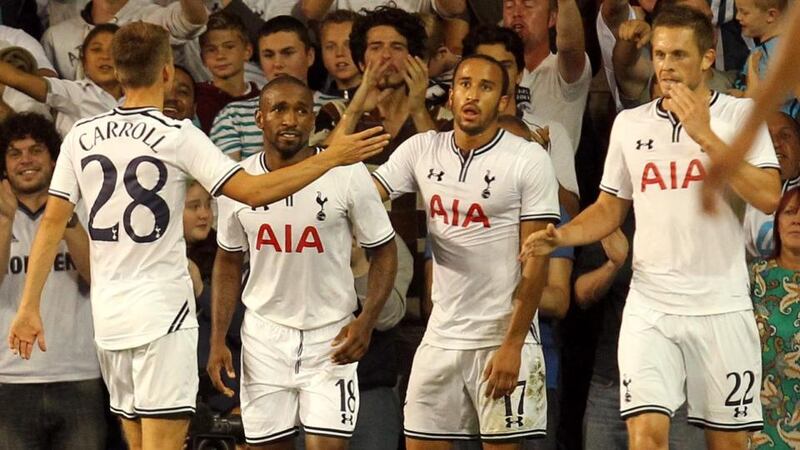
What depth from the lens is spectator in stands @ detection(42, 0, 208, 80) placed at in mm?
8266

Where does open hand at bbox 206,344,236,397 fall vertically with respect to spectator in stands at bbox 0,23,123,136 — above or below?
below

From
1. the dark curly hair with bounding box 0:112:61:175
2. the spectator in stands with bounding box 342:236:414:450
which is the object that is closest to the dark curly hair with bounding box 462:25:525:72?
the spectator in stands with bounding box 342:236:414:450

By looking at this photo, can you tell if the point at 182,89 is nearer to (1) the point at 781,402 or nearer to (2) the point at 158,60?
(2) the point at 158,60

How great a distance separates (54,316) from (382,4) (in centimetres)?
292

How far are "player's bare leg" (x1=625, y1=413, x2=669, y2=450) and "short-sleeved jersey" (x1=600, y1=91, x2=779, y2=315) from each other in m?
0.47

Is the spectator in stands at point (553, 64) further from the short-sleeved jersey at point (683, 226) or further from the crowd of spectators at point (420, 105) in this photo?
the short-sleeved jersey at point (683, 226)

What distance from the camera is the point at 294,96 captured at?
621 cm

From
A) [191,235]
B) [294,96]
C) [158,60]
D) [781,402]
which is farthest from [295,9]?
[781,402]

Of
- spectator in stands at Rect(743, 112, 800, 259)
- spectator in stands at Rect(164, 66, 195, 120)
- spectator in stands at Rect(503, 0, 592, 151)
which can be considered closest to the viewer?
spectator in stands at Rect(743, 112, 800, 259)

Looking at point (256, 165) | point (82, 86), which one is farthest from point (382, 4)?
point (256, 165)

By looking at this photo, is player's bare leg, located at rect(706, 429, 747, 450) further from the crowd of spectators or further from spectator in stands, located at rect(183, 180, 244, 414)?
spectator in stands, located at rect(183, 180, 244, 414)

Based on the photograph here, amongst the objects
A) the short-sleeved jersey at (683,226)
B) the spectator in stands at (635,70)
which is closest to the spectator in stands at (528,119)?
the spectator in stands at (635,70)

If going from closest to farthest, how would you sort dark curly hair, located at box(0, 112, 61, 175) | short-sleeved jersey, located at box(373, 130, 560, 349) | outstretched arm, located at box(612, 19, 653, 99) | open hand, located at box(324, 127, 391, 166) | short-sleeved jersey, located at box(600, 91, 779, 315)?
open hand, located at box(324, 127, 391, 166) → short-sleeved jersey, located at box(600, 91, 779, 315) → short-sleeved jersey, located at box(373, 130, 560, 349) → dark curly hair, located at box(0, 112, 61, 175) → outstretched arm, located at box(612, 19, 653, 99)

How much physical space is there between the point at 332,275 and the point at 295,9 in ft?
9.93
